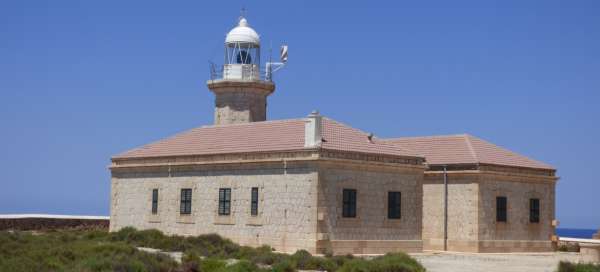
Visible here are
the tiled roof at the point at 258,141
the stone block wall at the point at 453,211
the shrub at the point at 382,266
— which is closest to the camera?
the shrub at the point at 382,266

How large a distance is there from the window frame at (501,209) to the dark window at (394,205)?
4.91 metres

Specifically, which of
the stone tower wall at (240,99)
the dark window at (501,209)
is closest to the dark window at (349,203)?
the dark window at (501,209)

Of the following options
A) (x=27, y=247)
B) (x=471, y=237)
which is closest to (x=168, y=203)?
(x=27, y=247)

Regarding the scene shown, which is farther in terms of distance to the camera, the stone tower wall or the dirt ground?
the stone tower wall

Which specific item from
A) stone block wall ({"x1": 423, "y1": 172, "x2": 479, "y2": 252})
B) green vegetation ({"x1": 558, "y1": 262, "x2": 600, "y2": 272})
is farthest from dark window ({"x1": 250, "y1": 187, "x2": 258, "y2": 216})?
green vegetation ({"x1": 558, "y1": 262, "x2": 600, "y2": 272})

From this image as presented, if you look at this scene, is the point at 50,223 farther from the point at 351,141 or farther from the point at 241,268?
the point at 241,268

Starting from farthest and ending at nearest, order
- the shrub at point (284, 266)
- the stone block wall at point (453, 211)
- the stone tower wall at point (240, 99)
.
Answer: the stone tower wall at point (240, 99) → the stone block wall at point (453, 211) → the shrub at point (284, 266)

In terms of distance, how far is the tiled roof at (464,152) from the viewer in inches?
1417

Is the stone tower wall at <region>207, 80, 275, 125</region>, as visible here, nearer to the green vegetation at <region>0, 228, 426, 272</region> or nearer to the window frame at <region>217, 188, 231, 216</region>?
the window frame at <region>217, 188, 231, 216</region>

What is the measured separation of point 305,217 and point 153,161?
30.0 ft

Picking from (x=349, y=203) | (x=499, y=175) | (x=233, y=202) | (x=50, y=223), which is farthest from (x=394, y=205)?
(x=50, y=223)

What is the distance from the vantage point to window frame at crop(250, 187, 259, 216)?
3247cm

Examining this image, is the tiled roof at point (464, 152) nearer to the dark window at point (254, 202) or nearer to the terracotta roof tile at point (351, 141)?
the terracotta roof tile at point (351, 141)

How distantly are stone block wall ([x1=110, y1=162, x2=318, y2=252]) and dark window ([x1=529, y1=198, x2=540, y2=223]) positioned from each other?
11.0m
